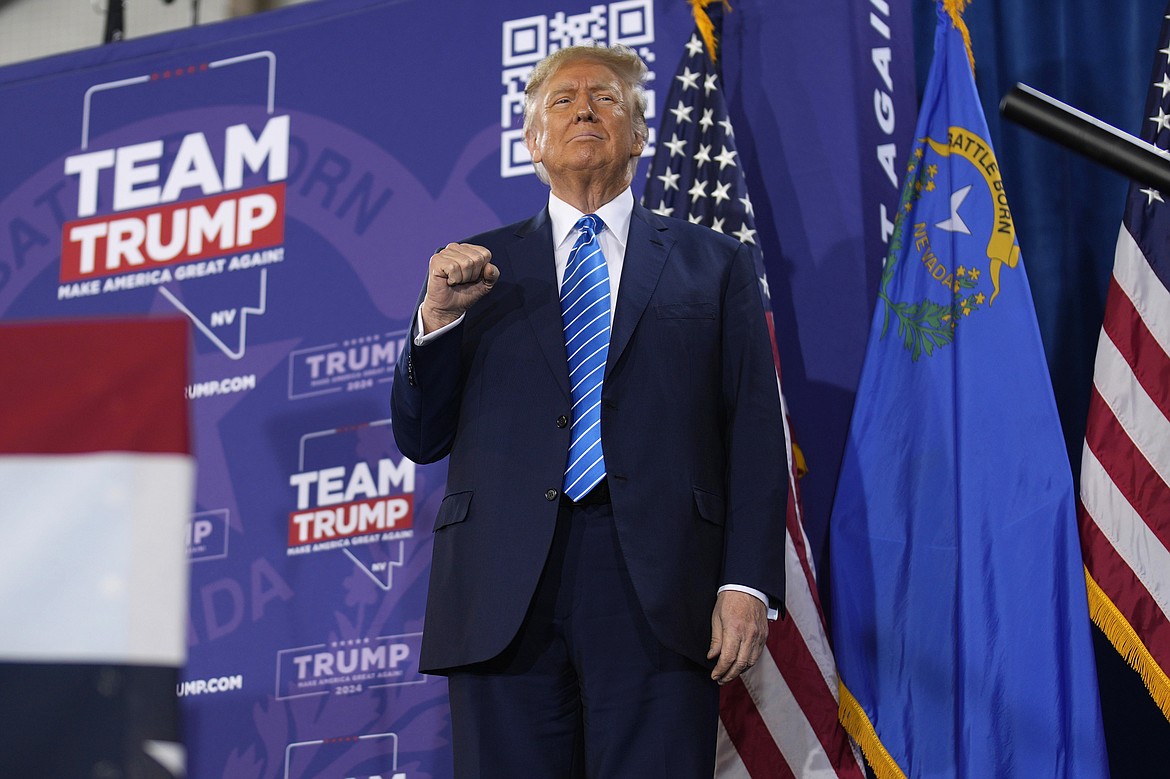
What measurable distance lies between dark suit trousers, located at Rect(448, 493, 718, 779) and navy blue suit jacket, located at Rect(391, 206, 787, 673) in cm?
4

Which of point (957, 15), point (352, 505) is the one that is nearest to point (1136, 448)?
point (957, 15)

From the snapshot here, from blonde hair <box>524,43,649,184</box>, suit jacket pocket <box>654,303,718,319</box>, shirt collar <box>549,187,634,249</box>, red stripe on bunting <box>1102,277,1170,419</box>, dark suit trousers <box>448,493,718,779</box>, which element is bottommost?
dark suit trousers <box>448,493,718,779</box>

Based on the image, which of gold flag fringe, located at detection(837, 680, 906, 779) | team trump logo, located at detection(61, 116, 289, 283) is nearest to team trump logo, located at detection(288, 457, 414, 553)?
team trump logo, located at detection(61, 116, 289, 283)

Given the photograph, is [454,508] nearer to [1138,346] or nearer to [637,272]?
[637,272]

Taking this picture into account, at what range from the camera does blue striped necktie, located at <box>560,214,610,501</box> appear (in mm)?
1805

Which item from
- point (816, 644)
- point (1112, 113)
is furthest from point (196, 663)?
point (1112, 113)

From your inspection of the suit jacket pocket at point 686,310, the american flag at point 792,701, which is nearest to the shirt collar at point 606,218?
the suit jacket pocket at point 686,310

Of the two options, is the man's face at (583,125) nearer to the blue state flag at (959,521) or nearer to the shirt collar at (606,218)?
the shirt collar at (606,218)

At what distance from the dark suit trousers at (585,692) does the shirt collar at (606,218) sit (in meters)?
0.45

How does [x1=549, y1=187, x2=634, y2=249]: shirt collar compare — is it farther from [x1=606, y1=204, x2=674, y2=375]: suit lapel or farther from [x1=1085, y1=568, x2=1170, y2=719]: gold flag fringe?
[x1=1085, y1=568, x2=1170, y2=719]: gold flag fringe

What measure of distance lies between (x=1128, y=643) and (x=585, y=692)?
3.84 feet

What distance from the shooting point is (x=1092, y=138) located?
3.03 ft

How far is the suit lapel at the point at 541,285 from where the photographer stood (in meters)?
1.87

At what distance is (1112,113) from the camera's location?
9.98ft
